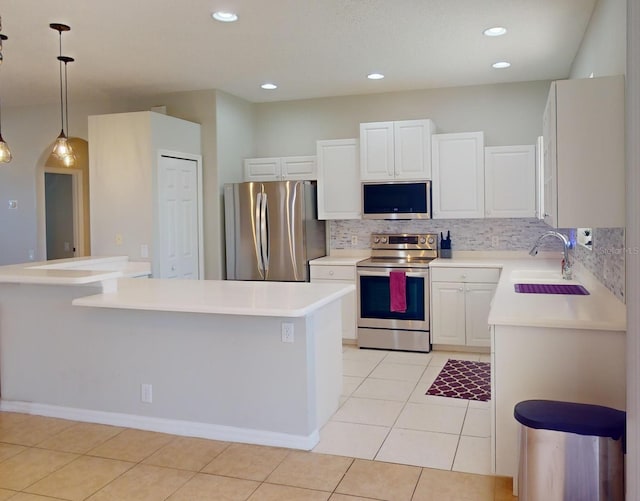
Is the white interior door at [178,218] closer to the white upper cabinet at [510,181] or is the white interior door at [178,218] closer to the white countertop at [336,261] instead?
the white countertop at [336,261]

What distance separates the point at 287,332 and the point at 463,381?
1898 mm

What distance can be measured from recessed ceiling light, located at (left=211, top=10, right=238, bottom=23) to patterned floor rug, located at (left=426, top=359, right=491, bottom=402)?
295 cm

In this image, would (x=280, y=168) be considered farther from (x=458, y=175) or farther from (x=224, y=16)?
(x=224, y=16)

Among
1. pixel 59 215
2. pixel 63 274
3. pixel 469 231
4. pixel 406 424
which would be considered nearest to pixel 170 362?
pixel 63 274

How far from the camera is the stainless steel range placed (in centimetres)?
544

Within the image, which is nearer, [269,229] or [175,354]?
[175,354]

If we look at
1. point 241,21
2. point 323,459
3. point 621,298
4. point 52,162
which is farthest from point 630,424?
point 52,162

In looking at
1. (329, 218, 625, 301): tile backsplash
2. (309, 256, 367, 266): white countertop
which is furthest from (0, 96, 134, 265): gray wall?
(329, 218, 625, 301): tile backsplash

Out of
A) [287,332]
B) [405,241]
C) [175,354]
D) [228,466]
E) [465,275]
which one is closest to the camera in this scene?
[228,466]

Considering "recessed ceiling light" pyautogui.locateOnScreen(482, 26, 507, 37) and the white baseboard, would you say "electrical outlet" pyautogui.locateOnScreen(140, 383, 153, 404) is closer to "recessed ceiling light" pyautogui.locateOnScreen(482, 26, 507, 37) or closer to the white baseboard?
the white baseboard

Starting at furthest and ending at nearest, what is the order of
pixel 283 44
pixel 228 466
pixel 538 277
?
pixel 538 277 → pixel 283 44 → pixel 228 466

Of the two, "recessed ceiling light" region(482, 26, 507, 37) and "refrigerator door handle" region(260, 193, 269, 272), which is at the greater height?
"recessed ceiling light" region(482, 26, 507, 37)

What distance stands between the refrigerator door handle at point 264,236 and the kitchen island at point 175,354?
188 centimetres

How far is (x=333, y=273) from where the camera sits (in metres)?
5.79
